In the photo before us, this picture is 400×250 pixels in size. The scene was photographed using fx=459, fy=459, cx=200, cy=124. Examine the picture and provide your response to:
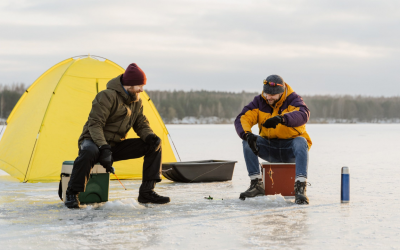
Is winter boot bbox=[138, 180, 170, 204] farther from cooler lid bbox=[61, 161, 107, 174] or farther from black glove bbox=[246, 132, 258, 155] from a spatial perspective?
black glove bbox=[246, 132, 258, 155]

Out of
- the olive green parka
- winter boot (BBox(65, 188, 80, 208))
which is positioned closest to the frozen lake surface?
winter boot (BBox(65, 188, 80, 208))

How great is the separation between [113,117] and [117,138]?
20 cm

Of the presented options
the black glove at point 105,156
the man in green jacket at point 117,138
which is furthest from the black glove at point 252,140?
the black glove at point 105,156

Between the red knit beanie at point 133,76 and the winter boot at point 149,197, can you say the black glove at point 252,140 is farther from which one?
the red knit beanie at point 133,76

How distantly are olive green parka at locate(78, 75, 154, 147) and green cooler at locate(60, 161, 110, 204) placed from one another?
0.24m

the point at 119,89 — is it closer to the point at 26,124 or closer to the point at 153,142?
the point at 153,142

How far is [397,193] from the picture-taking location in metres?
4.68

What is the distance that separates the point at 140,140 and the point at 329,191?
2131 millimetres

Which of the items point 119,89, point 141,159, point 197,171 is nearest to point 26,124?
point 141,159

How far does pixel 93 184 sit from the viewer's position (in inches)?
157

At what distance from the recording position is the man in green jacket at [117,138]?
376cm

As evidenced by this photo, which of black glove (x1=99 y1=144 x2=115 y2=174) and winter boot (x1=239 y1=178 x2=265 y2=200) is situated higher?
black glove (x1=99 y1=144 x2=115 y2=174)

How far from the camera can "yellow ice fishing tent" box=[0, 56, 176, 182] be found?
18.5 feet

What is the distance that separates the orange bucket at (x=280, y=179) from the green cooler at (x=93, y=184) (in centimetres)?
146
